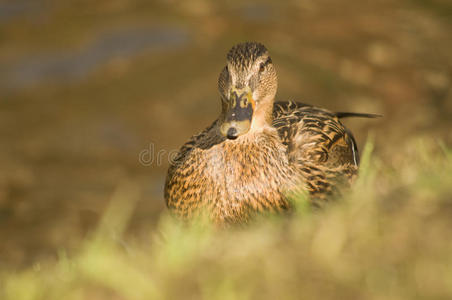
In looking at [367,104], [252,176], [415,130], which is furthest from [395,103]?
[252,176]

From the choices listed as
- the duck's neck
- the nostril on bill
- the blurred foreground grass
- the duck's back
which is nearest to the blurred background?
the duck's back

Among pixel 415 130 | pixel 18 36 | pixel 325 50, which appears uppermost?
pixel 18 36

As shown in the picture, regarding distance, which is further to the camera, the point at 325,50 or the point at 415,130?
the point at 325,50

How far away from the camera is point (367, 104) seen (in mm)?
8875

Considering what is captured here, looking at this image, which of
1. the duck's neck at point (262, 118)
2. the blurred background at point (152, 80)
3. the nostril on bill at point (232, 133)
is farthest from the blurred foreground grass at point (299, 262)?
the blurred background at point (152, 80)

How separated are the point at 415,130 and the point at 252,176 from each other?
4518 mm

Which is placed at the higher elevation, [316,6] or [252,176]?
[316,6]

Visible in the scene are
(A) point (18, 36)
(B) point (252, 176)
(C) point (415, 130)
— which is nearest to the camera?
(B) point (252, 176)

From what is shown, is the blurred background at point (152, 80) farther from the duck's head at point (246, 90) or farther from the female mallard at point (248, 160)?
the duck's head at point (246, 90)

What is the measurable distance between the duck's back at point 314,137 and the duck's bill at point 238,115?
61 centimetres

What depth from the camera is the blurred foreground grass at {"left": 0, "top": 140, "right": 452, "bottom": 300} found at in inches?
78.4

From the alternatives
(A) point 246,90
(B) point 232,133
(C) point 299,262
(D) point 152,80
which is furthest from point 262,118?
(D) point 152,80

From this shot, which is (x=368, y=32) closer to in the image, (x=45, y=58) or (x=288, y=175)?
(x=45, y=58)

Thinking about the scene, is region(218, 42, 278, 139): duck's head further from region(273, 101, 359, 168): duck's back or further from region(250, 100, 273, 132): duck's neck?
region(273, 101, 359, 168): duck's back
